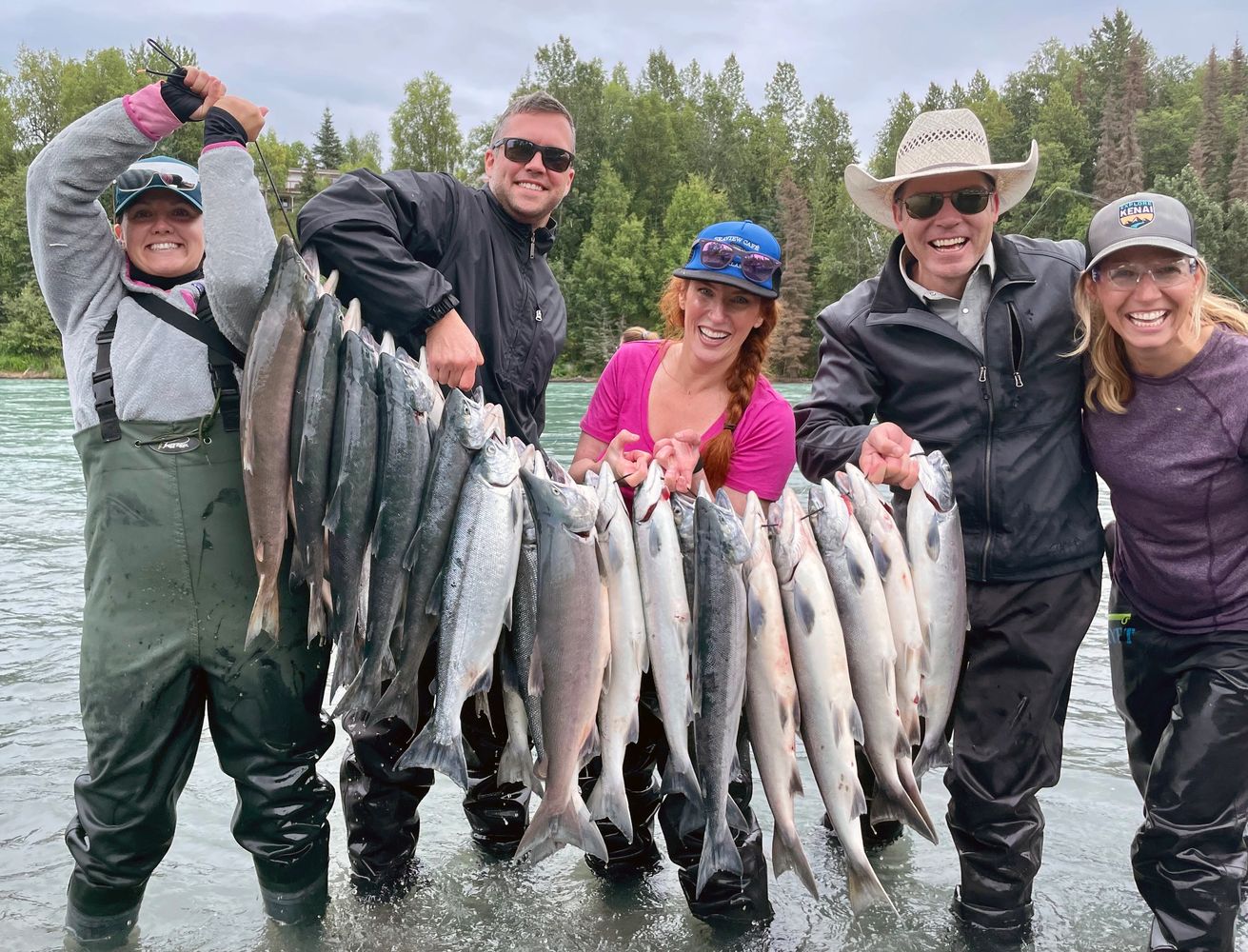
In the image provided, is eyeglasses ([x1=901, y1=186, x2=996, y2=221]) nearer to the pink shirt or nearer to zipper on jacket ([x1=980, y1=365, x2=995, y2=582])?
zipper on jacket ([x1=980, y1=365, x2=995, y2=582])

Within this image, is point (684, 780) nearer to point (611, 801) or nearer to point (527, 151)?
point (611, 801)

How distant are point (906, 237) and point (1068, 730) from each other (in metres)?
Result: 4.24

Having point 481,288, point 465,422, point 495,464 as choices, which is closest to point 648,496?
point 495,464

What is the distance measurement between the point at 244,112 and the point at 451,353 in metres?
1.08

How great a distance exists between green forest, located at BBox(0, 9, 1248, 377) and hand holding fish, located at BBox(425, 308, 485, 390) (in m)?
47.8

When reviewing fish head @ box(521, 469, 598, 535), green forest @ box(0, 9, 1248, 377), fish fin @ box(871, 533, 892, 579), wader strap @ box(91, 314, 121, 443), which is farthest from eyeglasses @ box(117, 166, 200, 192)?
green forest @ box(0, 9, 1248, 377)

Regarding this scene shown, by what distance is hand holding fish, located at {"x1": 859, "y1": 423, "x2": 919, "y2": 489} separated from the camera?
3.52m

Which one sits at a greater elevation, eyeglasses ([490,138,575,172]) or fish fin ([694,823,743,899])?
eyeglasses ([490,138,575,172])

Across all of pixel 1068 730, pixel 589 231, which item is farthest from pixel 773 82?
pixel 1068 730

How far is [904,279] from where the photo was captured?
4.00 meters

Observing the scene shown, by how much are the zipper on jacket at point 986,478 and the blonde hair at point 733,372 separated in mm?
880

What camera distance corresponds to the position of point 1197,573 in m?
3.59

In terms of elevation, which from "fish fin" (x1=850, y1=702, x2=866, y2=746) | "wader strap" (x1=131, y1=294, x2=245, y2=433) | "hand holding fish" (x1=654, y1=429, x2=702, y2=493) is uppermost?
"wader strap" (x1=131, y1=294, x2=245, y2=433)

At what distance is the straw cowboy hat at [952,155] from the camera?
151 inches
